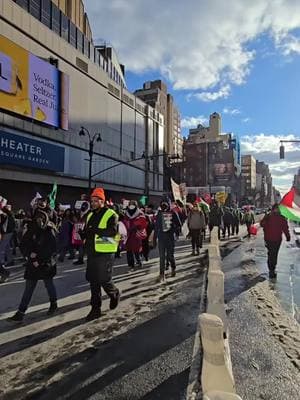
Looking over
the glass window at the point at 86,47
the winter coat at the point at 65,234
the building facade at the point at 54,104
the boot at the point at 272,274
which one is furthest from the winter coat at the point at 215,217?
the glass window at the point at 86,47

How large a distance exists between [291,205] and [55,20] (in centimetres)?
3628

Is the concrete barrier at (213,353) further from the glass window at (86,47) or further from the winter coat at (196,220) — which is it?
the glass window at (86,47)

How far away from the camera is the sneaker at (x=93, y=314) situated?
5994 mm

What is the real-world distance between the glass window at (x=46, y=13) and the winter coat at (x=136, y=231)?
3071cm

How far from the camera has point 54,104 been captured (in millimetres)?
34969

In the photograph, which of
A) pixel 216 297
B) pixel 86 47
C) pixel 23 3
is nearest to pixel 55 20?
pixel 23 3

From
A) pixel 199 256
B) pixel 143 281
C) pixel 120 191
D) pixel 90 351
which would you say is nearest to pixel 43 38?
pixel 120 191

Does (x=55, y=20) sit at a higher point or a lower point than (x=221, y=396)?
higher

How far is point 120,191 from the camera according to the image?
51781mm

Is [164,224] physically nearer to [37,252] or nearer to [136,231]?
[136,231]

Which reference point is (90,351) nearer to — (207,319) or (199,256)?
(207,319)

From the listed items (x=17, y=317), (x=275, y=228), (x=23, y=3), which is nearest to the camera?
(x=17, y=317)

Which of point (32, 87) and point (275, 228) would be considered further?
point (32, 87)

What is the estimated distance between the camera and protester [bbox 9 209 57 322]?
606 cm
